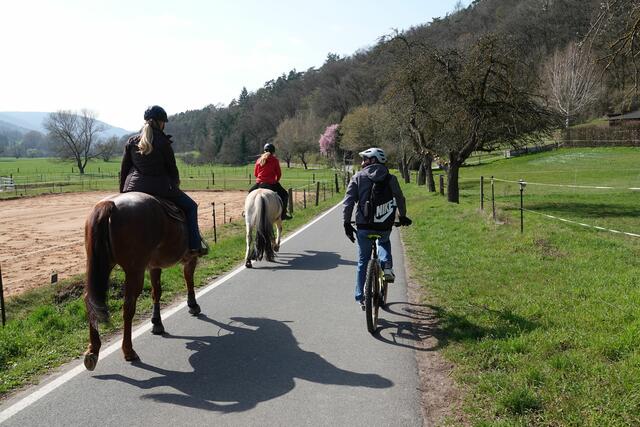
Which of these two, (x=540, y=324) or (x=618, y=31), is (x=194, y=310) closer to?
(x=540, y=324)

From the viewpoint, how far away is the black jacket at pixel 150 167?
580 centimetres

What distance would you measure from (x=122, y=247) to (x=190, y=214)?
1479 millimetres

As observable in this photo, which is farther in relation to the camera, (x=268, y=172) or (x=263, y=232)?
(x=268, y=172)

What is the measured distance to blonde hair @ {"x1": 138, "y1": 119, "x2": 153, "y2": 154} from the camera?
562 cm

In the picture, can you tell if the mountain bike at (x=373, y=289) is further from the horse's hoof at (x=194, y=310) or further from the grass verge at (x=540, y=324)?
the horse's hoof at (x=194, y=310)

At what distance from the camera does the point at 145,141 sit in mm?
5633

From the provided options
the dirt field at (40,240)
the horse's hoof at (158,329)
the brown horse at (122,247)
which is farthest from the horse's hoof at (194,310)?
the dirt field at (40,240)

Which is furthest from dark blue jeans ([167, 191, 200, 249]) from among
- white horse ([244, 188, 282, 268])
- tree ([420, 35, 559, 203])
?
tree ([420, 35, 559, 203])

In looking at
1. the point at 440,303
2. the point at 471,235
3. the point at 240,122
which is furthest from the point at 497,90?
the point at 240,122

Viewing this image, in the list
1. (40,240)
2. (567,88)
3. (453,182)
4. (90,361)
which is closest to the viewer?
(90,361)

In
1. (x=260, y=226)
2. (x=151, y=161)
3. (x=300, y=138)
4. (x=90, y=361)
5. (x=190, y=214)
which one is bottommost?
(x=90, y=361)

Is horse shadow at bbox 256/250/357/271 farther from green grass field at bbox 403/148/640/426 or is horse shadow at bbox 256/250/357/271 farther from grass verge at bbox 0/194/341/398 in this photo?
green grass field at bbox 403/148/640/426

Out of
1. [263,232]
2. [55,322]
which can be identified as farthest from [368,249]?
[55,322]

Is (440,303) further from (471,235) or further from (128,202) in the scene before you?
(471,235)
